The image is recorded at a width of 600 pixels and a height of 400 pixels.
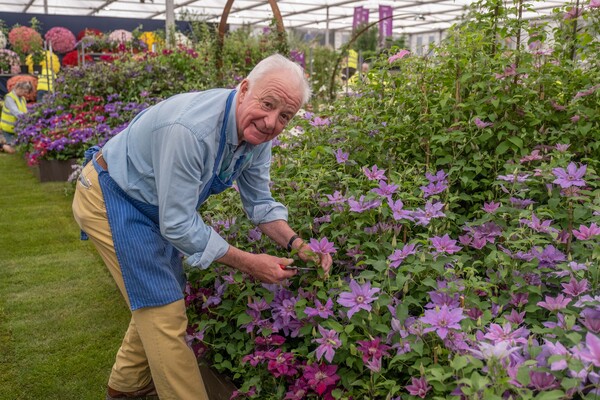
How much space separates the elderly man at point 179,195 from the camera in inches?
59.6

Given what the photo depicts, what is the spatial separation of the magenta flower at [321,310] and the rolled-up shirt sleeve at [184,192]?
0.28m

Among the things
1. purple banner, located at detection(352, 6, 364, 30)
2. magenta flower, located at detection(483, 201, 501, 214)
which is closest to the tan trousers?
magenta flower, located at detection(483, 201, 501, 214)

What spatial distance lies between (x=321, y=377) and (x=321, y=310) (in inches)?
6.7

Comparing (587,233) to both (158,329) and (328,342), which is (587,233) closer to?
(328,342)

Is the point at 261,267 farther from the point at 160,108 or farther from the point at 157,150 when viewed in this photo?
the point at 160,108

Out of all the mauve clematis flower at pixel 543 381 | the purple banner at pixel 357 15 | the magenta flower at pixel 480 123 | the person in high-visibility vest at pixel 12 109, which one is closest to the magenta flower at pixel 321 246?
the mauve clematis flower at pixel 543 381

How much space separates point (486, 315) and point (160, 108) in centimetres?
102

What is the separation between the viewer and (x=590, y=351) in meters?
1.01

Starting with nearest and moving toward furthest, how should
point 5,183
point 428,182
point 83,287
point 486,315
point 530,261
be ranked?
point 486,315 → point 530,261 → point 428,182 → point 83,287 → point 5,183

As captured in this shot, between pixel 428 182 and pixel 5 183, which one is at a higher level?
pixel 428 182

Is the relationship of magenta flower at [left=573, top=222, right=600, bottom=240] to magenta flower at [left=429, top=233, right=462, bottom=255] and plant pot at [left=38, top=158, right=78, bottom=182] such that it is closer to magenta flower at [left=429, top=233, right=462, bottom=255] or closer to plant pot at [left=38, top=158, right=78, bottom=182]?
magenta flower at [left=429, top=233, right=462, bottom=255]

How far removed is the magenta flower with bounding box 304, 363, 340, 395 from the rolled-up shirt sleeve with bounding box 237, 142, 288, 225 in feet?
1.76

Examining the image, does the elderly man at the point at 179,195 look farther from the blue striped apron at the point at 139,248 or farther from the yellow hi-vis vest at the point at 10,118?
the yellow hi-vis vest at the point at 10,118

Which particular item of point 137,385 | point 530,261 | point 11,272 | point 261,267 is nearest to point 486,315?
point 530,261
